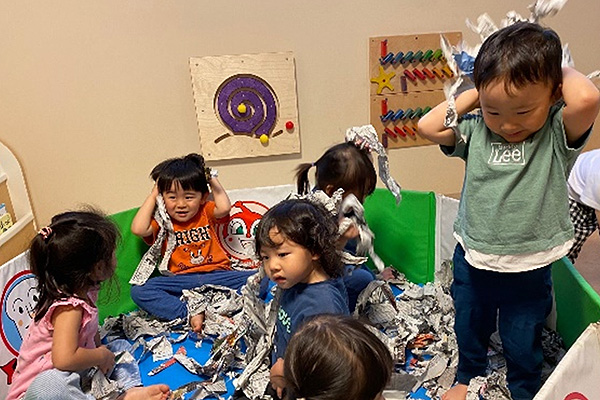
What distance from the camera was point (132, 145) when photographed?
1981 mm

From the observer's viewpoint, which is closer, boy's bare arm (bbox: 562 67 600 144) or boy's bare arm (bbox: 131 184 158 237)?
boy's bare arm (bbox: 562 67 600 144)

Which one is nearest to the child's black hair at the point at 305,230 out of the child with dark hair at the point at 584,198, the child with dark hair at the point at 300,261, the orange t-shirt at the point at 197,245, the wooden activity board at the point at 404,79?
the child with dark hair at the point at 300,261

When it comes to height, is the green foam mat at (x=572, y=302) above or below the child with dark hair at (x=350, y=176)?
below

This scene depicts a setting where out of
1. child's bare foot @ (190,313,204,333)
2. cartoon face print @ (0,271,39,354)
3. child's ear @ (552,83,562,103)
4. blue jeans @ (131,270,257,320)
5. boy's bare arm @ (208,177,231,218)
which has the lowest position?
child's bare foot @ (190,313,204,333)

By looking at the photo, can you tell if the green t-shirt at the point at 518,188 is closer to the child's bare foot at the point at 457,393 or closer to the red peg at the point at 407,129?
the child's bare foot at the point at 457,393

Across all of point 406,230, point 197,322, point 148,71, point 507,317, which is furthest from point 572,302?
point 148,71

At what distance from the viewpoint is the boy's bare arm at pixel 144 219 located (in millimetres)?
1541

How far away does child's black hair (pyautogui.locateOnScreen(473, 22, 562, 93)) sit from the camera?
0.81 meters

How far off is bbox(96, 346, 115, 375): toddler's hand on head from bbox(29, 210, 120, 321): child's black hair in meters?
0.15

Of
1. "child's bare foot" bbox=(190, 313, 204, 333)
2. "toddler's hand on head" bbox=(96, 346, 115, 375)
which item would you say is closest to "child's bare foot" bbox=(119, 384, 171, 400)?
"toddler's hand on head" bbox=(96, 346, 115, 375)

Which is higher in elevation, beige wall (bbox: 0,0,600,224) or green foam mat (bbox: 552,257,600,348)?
beige wall (bbox: 0,0,600,224)

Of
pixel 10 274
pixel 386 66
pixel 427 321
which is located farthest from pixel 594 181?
pixel 10 274

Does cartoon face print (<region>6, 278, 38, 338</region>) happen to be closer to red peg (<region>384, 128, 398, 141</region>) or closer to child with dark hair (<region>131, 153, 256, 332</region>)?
child with dark hair (<region>131, 153, 256, 332</region>)

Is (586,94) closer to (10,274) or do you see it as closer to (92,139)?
(10,274)
